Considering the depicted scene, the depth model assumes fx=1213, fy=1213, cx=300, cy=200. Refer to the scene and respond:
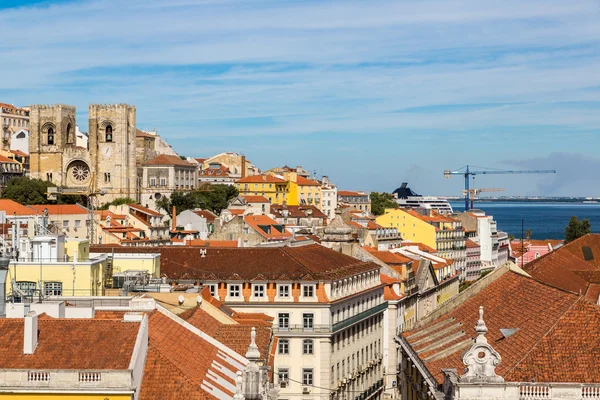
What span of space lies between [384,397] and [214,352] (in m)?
41.0


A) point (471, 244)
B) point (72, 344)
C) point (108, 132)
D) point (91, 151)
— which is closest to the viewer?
point (72, 344)

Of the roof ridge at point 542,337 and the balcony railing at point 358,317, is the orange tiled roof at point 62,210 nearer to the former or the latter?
the balcony railing at point 358,317

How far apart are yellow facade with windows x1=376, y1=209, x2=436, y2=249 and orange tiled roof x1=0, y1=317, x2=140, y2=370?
109710 mm

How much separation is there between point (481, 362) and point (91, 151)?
14863 centimetres

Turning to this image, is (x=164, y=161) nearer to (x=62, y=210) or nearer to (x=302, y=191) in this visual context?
(x=302, y=191)

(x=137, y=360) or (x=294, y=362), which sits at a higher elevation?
(x=137, y=360)

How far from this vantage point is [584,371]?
86.6 ft

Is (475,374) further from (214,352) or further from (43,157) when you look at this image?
(43,157)

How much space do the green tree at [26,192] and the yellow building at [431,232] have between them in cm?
4103

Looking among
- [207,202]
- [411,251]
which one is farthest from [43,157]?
[411,251]

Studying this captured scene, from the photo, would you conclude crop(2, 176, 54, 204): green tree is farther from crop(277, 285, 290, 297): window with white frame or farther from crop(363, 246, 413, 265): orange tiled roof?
crop(277, 285, 290, 297): window with white frame

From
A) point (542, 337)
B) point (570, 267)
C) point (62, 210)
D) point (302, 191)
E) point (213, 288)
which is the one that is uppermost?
point (302, 191)

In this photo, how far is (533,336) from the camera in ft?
94.8

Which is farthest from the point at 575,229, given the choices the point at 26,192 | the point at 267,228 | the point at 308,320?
the point at 308,320
